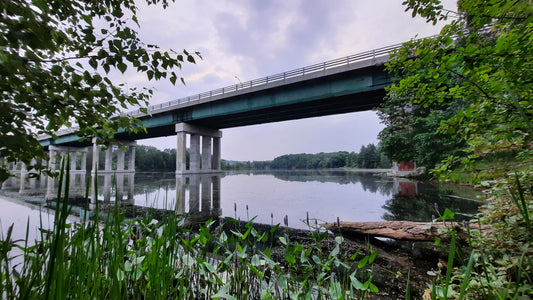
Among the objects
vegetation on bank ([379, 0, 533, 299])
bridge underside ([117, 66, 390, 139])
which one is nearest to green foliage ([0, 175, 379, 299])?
vegetation on bank ([379, 0, 533, 299])

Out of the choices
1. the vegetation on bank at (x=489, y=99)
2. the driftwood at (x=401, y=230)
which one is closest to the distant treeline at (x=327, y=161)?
the driftwood at (x=401, y=230)

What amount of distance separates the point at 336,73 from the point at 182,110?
19.0 meters

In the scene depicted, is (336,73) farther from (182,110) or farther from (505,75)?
(182,110)

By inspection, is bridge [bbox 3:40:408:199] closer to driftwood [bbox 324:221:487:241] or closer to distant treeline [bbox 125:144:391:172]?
driftwood [bbox 324:221:487:241]

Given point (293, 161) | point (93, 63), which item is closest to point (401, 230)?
point (93, 63)

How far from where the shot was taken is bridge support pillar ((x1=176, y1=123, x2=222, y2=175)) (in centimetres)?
2773

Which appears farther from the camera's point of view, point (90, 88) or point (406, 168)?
point (406, 168)

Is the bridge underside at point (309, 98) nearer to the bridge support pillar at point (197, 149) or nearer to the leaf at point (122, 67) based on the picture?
the bridge support pillar at point (197, 149)

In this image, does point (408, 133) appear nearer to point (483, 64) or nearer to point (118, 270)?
point (483, 64)

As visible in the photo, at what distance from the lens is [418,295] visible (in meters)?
2.10

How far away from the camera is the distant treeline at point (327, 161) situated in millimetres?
73375

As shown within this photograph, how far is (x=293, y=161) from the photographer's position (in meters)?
111

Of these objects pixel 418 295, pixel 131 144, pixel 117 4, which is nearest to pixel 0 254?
pixel 117 4

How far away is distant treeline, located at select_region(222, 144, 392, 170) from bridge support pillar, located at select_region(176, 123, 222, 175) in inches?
1838
